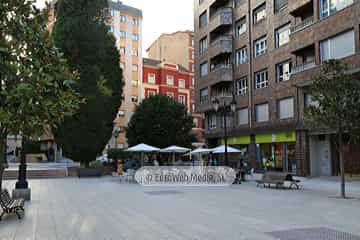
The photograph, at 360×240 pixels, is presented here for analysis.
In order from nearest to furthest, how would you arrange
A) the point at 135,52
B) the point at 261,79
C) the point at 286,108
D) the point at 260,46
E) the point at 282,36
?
1. the point at 286,108
2. the point at 282,36
3. the point at 261,79
4. the point at 260,46
5. the point at 135,52

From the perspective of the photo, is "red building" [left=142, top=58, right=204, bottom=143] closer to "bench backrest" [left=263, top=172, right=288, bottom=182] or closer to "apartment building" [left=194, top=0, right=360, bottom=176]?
"apartment building" [left=194, top=0, right=360, bottom=176]

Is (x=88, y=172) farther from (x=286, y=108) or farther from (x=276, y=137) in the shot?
(x=286, y=108)

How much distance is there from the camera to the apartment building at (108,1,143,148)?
215 ft

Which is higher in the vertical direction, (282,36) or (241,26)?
(241,26)

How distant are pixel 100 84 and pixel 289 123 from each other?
14.9 m

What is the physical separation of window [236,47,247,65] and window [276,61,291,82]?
5.28 meters

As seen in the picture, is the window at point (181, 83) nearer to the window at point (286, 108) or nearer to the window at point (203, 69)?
the window at point (203, 69)

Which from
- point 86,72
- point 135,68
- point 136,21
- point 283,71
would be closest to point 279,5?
point 283,71

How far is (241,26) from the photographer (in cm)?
3619

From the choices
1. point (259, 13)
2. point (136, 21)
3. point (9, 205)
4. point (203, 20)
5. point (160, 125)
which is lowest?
point (9, 205)

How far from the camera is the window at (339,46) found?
22328 millimetres

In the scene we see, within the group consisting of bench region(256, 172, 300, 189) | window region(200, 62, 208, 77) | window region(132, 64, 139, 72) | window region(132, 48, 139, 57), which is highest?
window region(132, 48, 139, 57)

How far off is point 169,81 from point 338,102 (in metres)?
56.2

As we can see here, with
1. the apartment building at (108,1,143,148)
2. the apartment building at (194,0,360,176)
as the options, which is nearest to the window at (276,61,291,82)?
the apartment building at (194,0,360,176)
